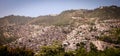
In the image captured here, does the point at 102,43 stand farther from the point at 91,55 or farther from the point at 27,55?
the point at 27,55

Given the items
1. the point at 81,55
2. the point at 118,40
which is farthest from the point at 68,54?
the point at 118,40

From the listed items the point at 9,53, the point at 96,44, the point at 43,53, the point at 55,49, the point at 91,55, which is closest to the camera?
the point at 9,53

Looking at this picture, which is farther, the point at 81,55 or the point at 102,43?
the point at 102,43

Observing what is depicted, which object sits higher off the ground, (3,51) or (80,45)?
(3,51)

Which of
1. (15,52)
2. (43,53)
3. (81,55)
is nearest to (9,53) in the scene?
(15,52)

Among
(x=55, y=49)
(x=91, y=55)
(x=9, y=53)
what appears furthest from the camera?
(x=55, y=49)

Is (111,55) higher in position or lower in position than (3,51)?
lower

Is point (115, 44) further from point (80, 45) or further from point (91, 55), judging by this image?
point (91, 55)

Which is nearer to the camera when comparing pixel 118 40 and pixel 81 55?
pixel 81 55

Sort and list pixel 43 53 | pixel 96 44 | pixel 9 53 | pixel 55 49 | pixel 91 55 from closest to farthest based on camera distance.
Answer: pixel 9 53
pixel 91 55
pixel 43 53
pixel 55 49
pixel 96 44
